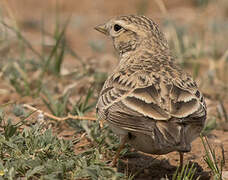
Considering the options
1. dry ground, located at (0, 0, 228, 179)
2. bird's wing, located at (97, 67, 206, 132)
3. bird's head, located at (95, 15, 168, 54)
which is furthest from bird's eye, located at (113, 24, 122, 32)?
bird's wing, located at (97, 67, 206, 132)

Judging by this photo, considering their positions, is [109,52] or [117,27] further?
[109,52]

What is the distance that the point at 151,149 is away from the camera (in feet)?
10.7

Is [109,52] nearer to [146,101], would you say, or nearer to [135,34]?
[135,34]

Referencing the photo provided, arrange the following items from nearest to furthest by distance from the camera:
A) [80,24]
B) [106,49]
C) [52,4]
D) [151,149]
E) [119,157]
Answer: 1. [151,149]
2. [119,157]
3. [106,49]
4. [80,24]
5. [52,4]

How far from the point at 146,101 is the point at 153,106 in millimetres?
62

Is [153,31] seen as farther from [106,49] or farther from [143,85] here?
[106,49]

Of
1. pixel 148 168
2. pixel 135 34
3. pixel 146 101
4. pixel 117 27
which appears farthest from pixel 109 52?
pixel 146 101

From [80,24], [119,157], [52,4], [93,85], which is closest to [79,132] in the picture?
[119,157]

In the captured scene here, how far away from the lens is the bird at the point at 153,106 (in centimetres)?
303

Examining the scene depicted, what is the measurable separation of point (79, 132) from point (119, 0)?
29.8 feet

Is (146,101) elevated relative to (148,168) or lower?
elevated

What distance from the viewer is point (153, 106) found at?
10.2 ft

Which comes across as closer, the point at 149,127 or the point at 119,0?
the point at 149,127

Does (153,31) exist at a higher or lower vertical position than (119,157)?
higher
